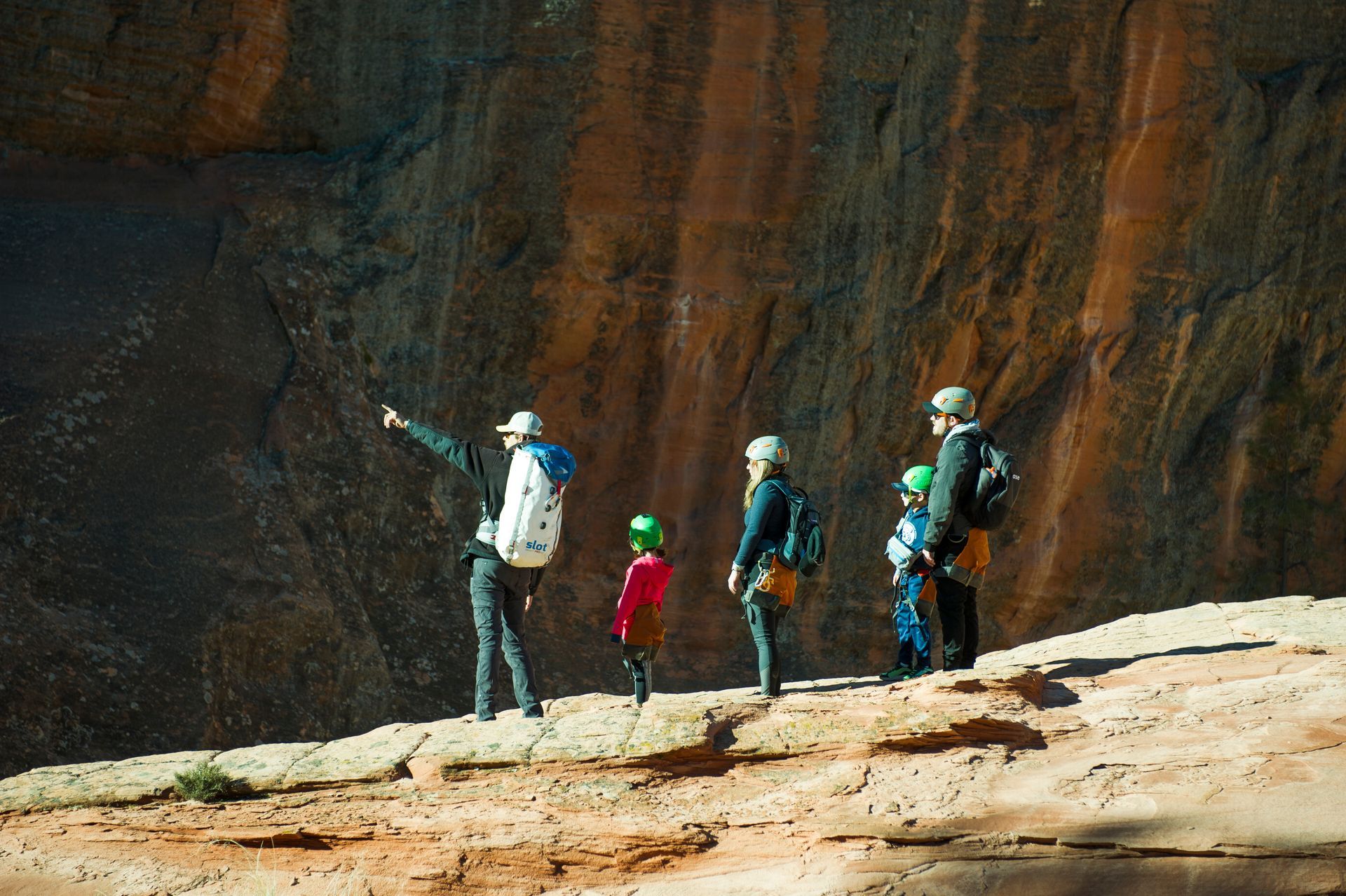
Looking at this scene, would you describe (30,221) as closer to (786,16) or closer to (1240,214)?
(786,16)

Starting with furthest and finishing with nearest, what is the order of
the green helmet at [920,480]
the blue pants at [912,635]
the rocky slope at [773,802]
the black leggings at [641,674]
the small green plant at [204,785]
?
the green helmet at [920,480] → the blue pants at [912,635] → the black leggings at [641,674] → the small green plant at [204,785] → the rocky slope at [773,802]

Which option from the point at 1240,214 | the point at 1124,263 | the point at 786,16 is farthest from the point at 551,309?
the point at 1240,214

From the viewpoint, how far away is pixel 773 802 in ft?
23.0

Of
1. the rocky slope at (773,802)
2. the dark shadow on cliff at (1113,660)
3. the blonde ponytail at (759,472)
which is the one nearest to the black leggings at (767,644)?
the rocky slope at (773,802)

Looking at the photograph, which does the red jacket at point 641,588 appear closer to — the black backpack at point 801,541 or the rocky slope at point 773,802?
the rocky slope at point 773,802

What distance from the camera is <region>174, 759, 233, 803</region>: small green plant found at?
7.52m

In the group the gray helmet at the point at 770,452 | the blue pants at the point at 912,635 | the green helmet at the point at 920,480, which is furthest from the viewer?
the green helmet at the point at 920,480

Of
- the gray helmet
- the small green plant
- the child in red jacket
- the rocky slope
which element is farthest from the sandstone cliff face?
the gray helmet

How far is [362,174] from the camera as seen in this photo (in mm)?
15898

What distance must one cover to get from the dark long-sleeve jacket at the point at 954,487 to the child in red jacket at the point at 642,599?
167 cm

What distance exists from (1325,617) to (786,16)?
30.0 feet

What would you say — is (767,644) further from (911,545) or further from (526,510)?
(526,510)

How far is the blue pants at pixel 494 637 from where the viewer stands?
8062 millimetres

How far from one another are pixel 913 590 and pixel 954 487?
0.97 m
